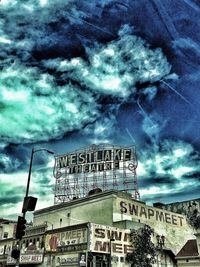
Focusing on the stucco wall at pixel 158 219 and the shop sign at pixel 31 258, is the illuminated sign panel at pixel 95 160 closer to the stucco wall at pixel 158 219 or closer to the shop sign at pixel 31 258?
the stucco wall at pixel 158 219

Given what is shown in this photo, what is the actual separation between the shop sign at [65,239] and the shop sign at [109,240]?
108 cm

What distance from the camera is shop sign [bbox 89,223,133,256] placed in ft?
111

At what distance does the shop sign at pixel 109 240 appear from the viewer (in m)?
34.0

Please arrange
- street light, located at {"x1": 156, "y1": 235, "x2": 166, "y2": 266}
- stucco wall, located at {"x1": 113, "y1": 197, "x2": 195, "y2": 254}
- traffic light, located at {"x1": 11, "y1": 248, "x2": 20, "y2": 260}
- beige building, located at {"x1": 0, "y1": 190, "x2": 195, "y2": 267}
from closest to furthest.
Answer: traffic light, located at {"x1": 11, "y1": 248, "x2": 20, "y2": 260}, beige building, located at {"x1": 0, "y1": 190, "x2": 195, "y2": 267}, street light, located at {"x1": 156, "y1": 235, "x2": 166, "y2": 266}, stucco wall, located at {"x1": 113, "y1": 197, "x2": 195, "y2": 254}

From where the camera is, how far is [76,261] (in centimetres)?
3328

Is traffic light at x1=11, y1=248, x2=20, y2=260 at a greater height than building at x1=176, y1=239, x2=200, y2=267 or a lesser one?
lesser

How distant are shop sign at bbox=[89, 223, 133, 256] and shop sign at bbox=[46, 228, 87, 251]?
1.08 metres

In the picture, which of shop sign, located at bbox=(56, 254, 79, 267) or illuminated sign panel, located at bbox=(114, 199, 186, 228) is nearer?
shop sign, located at bbox=(56, 254, 79, 267)

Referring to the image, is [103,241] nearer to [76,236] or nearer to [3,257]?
[76,236]

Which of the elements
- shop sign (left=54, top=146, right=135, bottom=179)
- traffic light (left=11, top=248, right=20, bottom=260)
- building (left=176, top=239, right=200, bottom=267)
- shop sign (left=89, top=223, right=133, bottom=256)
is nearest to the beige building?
shop sign (left=89, top=223, right=133, bottom=256)

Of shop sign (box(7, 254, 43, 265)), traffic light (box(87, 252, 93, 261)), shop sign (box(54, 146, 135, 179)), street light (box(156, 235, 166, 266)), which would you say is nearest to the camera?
traffic light (box(87, 252, 93, 261))

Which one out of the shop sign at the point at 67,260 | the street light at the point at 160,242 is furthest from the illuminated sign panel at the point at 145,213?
the shop sign at the point at 67,260

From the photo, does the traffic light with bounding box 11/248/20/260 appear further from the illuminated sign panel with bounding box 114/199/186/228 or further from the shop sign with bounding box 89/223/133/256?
the illuminated sign panel with bounding box 114/199/186/228

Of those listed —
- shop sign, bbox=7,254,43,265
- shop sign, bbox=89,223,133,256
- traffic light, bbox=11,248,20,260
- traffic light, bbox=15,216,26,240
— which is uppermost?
shop sign, bbox=89,223,133,256
